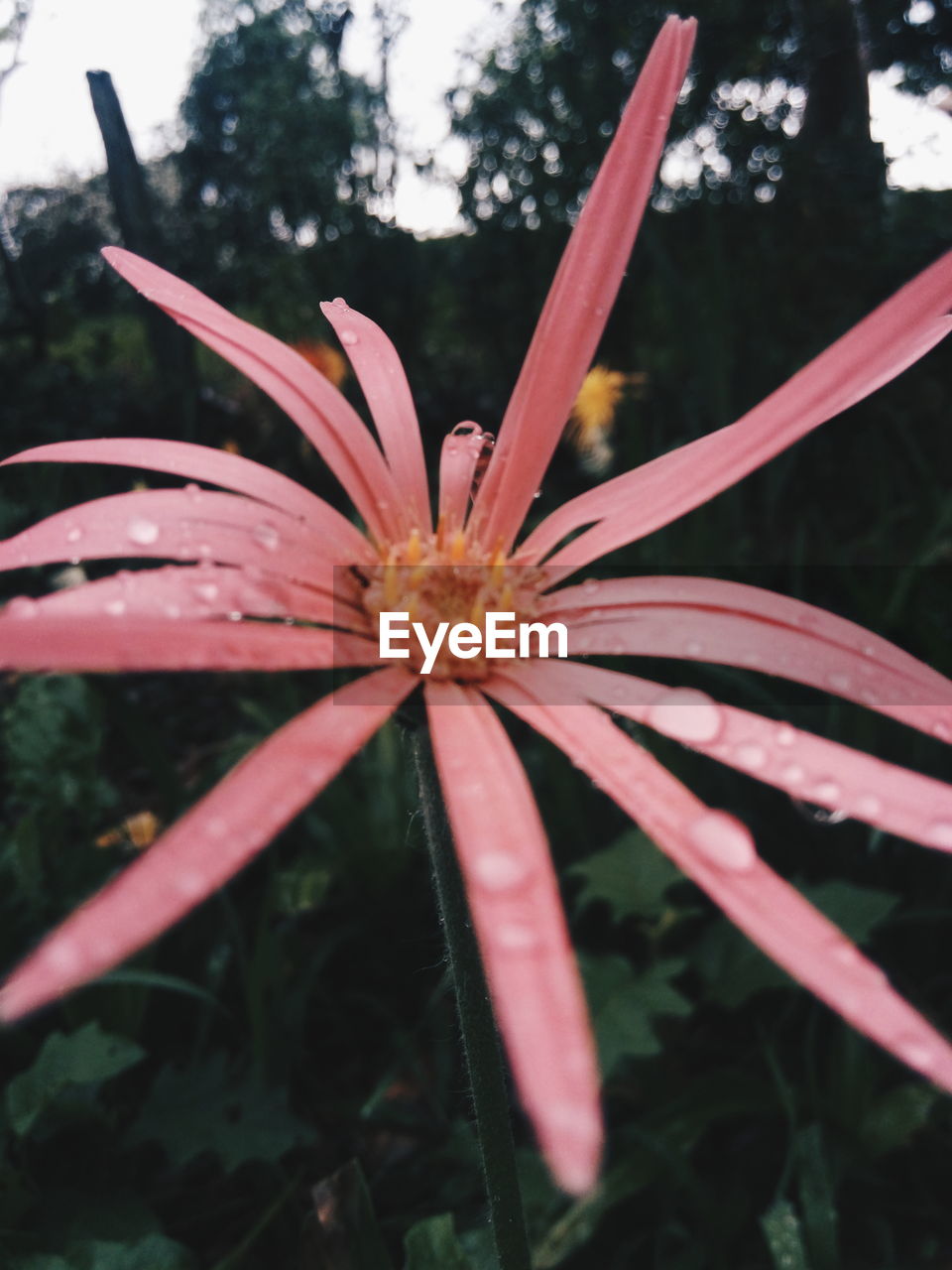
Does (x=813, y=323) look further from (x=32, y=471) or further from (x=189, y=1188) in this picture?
(x=189, y=1188)

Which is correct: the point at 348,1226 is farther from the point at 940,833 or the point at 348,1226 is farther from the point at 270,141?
the point at 270,141

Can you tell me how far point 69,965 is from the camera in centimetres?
28

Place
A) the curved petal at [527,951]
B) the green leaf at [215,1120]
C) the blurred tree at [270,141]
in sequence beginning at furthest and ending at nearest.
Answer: the blurred tree at [270,141]
the green leaf at [215,1120]
the curved petal at [527,951]

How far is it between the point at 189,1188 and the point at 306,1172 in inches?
5.1

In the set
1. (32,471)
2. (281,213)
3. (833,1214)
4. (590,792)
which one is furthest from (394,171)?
(833,1214)

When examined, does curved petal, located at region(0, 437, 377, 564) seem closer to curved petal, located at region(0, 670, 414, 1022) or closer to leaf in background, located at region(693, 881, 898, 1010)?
curved petal, located at region(0, 670, 414, 1022)

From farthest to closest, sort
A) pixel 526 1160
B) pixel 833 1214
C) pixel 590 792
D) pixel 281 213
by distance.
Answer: pixel 281 213, pixel 590 792, pixel 526 1160, pixel 833 1214

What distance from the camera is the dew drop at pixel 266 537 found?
53 centimetres

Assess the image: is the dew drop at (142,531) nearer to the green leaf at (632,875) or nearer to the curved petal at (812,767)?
the curved petal at (812,767)

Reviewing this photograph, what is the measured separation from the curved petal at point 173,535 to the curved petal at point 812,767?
214 millimetres

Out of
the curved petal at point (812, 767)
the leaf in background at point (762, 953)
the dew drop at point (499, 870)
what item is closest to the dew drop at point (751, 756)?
the curved petal at point (812, 767)

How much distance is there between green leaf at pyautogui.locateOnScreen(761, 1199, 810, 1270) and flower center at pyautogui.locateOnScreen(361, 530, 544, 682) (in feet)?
2.07

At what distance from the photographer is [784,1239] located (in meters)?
0.85

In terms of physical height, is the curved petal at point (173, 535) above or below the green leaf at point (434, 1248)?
above
